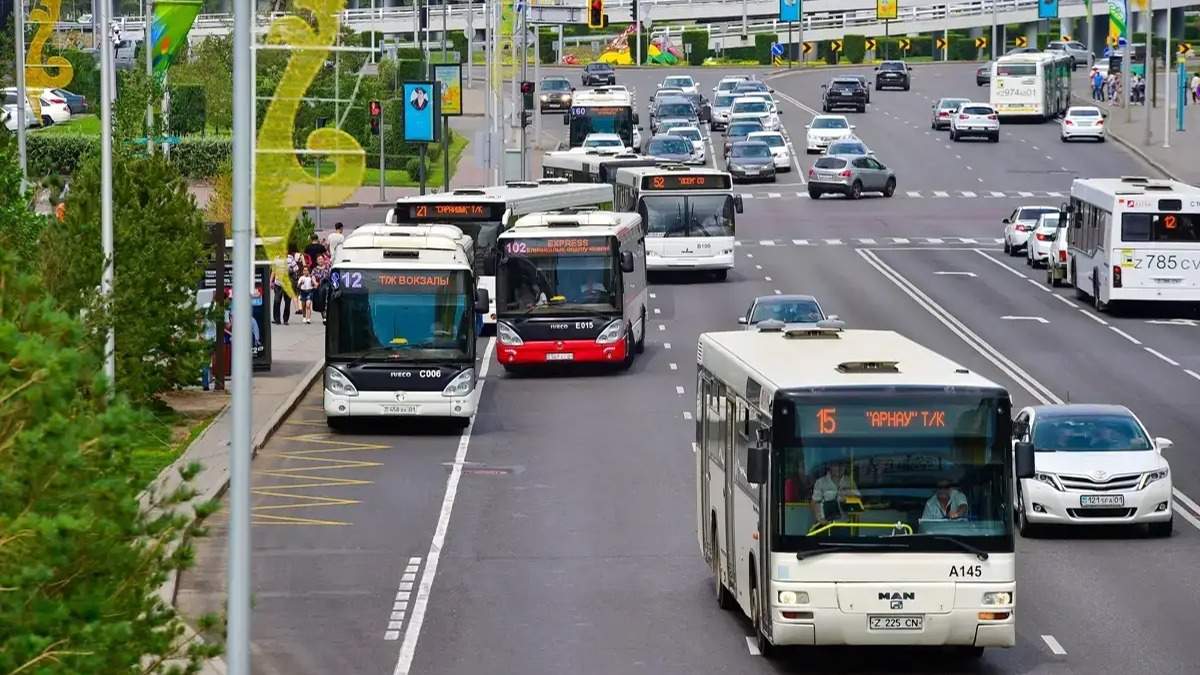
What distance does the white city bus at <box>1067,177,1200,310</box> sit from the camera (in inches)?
1831

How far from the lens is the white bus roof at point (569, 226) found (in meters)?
38.8

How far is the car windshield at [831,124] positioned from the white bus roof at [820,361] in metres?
68.3

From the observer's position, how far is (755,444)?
18.2 meters

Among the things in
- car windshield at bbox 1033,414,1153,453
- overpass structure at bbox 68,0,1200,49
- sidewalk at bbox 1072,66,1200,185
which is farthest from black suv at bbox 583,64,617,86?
car windshield at bbox 1033,414,1153,453

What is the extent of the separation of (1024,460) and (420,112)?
48462 mm

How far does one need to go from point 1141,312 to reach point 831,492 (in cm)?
3315

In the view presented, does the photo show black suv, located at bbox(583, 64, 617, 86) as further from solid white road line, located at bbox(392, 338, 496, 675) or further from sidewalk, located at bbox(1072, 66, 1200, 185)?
solid white road line, located at bbox(392, 338, 496, 675)

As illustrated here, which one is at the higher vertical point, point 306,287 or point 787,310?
point 787,310

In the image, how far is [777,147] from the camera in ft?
279

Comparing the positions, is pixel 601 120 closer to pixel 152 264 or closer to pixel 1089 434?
pixel 152 264

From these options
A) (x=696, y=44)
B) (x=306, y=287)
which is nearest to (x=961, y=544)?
(x=306, y=287)

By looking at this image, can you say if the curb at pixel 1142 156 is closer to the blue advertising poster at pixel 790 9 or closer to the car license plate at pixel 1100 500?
the blue advertising poster at pixel 790 9

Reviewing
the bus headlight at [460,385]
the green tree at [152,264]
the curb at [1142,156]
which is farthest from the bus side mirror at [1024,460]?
the curb at [1142,156]

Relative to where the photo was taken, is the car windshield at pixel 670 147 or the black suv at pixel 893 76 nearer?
the car windshield at pixel 670 147
